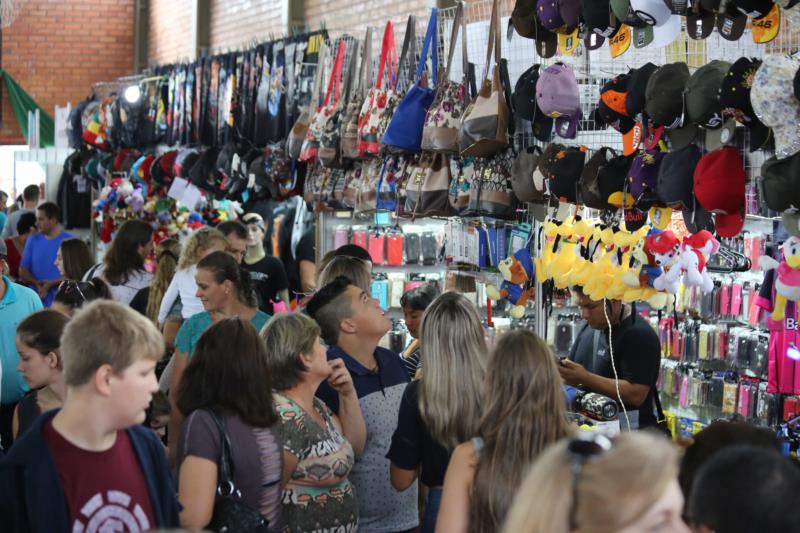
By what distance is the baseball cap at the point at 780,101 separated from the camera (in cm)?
363

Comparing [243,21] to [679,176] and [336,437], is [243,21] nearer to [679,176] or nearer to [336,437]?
[679,176]

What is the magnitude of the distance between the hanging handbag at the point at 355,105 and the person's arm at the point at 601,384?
217 centimetres

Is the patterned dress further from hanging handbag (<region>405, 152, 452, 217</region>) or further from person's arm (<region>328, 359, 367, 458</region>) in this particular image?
hanging handbag (<region>405, 152, 452, 217</region>)

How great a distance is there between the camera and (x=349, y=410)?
3.74 meters

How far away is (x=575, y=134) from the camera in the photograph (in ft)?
16.5

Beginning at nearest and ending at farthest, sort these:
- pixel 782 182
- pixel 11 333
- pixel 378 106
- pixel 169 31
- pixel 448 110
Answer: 1. pixel 782 182
2. pixel 11 333
3. pixel 448 110
4. pixel 378 106
5. pixel 169 31

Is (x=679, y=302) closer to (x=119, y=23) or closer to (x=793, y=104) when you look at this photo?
(x=793, y=104)

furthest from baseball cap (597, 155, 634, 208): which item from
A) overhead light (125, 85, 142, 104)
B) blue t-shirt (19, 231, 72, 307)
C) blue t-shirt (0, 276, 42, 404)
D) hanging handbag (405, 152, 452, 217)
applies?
→ overhead light (125, 85, 142, 104)

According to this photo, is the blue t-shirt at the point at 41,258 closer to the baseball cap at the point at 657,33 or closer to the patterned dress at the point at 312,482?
the baseball cap at the point at 657,33

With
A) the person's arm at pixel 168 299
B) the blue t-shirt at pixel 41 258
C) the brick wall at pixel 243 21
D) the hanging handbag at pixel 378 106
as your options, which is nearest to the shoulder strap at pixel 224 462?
the person's arm at pixel 168 299

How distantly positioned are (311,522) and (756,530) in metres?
1.51

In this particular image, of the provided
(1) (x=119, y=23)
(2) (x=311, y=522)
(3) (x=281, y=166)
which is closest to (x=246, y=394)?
(2) (x=311, y=522)

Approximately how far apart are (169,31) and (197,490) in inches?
517

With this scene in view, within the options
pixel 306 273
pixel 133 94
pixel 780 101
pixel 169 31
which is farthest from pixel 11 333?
pixel 169 31
